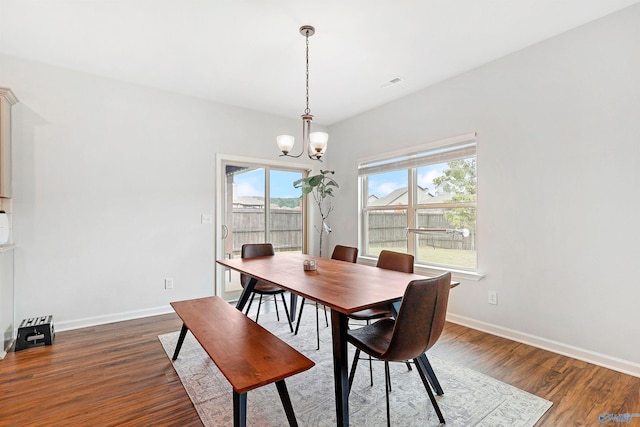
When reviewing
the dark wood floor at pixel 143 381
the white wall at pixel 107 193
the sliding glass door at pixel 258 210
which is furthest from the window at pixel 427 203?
the white wall at pixel 107 193

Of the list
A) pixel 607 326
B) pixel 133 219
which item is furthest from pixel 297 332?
pixel 607 326

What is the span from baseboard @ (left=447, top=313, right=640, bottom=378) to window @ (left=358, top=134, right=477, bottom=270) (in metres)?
0.59

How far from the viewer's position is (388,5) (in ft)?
7.38

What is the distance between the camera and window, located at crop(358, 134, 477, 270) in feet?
11.0

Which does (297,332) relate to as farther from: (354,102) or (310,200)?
(354,102)

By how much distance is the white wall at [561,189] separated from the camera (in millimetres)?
2297

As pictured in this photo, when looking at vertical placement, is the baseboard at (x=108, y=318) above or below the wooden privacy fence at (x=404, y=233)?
below

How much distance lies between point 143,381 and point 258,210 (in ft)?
8.95

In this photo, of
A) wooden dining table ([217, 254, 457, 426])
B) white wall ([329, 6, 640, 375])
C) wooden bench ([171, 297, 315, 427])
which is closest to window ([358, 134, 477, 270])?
white wall ([329, 6, 640, 375])

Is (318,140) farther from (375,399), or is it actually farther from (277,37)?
(375,399)

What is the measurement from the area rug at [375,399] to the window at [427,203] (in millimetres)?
1426

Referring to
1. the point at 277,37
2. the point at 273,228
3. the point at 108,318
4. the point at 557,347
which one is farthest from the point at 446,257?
the point at 108,318

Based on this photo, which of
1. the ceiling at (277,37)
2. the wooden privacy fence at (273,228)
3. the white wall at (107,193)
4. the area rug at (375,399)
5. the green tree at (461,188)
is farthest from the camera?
the wooden privacy fence at (273,228)

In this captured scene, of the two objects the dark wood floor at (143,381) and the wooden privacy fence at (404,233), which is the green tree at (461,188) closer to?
the wooden privacy fence at (404,233)
